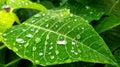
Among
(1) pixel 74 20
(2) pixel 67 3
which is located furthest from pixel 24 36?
(2) pixel 67 3

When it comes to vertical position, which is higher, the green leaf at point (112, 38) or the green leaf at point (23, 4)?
the green leaf at point (23, 4)

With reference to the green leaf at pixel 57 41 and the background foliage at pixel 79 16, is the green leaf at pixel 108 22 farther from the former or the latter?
the green leaf at pixel 57 41

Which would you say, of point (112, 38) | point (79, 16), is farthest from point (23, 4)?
point (112, 38)

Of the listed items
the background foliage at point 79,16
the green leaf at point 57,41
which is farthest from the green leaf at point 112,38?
the green leaf at point 57,41

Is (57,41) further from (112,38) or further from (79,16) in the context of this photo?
(112,38)

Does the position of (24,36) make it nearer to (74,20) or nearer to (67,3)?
(74,20)

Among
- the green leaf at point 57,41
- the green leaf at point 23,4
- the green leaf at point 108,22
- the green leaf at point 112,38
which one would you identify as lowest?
the green leaf at point 112,38
